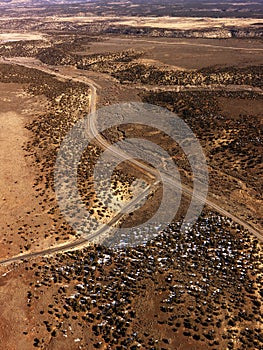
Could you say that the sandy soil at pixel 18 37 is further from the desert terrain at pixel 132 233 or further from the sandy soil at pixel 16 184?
the sandy soil at pixel 16 184

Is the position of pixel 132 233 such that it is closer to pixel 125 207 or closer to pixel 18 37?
pixel 125 207

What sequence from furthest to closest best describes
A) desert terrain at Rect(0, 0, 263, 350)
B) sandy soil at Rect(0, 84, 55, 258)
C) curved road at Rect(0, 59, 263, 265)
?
1. sandy soil at Rect(0, 84, 55, 258)
2. curved road at Rect(0, 59, 263, 265)
3. desert terrain at Rect(0, 0, 263, 350)

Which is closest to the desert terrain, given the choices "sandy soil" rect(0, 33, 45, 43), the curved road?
the curved road

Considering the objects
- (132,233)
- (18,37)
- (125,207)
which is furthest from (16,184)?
(18,37)

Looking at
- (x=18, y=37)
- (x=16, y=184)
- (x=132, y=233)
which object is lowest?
(x=132, y=233)

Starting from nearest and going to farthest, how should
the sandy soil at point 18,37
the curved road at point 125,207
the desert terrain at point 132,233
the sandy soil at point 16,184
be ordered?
the desert terrain at point 132,233
the curved road at point 125,207
the sandy soil at point 16,184
the sandy soil at point 18,37

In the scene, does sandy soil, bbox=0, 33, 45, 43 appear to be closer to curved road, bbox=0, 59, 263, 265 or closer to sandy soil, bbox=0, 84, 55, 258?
sandy soil, bbox=0, 84, 55, 258

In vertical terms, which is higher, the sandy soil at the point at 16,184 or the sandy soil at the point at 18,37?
the sandy soil at the point at 18,37

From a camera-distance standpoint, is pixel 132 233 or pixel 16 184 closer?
pixel 132 233

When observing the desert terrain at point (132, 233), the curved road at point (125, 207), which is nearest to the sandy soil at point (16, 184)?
the desert terrain at point (132, 233)

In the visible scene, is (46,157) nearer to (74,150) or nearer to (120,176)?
(74,150)

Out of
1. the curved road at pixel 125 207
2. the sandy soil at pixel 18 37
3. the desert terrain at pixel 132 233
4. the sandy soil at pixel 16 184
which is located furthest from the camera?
the sandy soil at pixel 18 37

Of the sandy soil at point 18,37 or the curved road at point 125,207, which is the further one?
the sandy soil at point 18,37

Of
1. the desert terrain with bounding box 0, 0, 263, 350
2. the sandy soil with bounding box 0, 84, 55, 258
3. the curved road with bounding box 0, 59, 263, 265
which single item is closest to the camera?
the desert terrain with bounding box 0, 0, 263, 350
